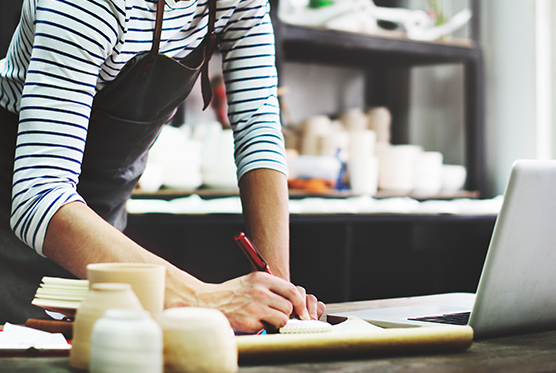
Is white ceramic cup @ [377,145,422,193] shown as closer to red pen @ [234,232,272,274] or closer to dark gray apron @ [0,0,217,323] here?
dark gray apron @ [0,0,217,323]

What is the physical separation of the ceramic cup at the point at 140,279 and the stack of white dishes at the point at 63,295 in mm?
57

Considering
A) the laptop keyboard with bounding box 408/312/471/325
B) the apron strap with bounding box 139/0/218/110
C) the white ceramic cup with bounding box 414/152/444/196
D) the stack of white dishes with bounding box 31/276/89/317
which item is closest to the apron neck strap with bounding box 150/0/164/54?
the apron strap with bounding box 139/0/218/110

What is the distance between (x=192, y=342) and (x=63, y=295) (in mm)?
230

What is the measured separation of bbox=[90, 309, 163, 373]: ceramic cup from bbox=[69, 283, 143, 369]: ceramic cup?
0.06m

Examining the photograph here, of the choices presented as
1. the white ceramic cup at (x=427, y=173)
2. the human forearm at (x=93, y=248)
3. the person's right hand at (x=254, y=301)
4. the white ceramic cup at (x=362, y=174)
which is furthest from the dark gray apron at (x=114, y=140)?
the white ceramic cup at (x=427, y=173)

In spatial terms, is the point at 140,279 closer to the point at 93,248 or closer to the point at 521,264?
the point at 93,248

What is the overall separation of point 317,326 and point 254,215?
47 cm

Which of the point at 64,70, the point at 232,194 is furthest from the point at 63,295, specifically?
the point at 232,194

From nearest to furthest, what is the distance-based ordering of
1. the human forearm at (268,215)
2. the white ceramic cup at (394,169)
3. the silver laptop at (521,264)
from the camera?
1. the silver laptop at (521,264)
2. the human forearm at (268,215)
3. the white ceramic cup at (394,169)

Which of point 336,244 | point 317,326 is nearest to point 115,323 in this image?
point 317,326

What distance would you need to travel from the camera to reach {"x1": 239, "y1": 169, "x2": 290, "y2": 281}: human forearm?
4.21ft

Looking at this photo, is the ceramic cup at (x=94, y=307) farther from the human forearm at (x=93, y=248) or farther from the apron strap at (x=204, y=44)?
the apron strap at (x=204, y=44)

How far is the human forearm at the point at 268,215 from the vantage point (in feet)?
4.21

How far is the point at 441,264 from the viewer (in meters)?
3.06
